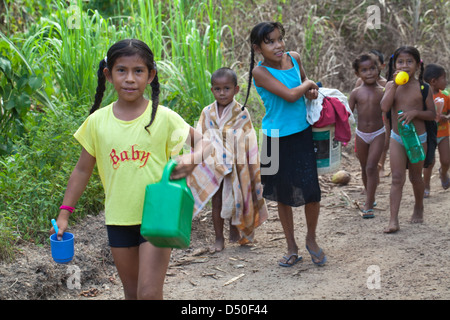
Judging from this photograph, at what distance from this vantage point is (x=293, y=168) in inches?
166

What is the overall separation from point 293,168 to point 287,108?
44 cm

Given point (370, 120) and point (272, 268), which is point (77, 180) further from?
point (370, 120)

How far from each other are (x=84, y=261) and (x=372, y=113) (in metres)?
3.04

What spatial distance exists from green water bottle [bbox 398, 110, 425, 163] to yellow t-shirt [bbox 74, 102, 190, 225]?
2.70 metres

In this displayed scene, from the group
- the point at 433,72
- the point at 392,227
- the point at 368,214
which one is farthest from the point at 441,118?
the point at 392,227

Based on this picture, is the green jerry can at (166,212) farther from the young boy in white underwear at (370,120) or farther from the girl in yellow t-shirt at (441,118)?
the girl in yellow t-shirt at (441,118)

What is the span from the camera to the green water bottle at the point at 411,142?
15.9 ft

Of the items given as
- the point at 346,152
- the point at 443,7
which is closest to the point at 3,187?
the point at 346,152

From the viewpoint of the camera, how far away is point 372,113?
556 cm

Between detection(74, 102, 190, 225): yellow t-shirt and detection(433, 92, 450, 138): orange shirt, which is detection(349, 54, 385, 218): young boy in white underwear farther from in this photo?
detection(74, 102, 190, 225): yellow t-shirt

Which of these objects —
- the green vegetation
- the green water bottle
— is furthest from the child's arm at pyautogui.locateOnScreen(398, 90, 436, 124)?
the green vegetation

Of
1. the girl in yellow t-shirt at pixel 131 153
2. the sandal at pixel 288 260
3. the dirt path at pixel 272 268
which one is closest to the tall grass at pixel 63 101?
the dirt path at pixel 272 268

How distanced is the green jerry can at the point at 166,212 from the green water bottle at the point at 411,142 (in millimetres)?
2934
